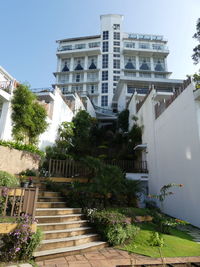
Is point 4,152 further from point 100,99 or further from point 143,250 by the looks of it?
point 100,99

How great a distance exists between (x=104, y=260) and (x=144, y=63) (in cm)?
3788

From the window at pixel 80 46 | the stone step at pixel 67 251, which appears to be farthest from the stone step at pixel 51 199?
the window at pixel 80 46

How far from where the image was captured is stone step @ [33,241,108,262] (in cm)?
370

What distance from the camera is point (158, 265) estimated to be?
3.76 m

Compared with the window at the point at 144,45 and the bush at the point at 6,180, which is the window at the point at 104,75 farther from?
the bush at the point at 6,180

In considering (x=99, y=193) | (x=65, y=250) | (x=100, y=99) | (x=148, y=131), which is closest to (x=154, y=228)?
(x=99, y=193)

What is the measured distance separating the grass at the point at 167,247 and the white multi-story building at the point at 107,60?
28.1 meters

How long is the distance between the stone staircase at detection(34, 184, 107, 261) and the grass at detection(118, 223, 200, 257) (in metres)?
0.96

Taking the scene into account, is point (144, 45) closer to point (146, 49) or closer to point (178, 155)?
point (146, 49)

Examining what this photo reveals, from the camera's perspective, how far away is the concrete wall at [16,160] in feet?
24.3

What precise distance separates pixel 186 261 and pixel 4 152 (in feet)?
25.3

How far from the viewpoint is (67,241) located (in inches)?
171

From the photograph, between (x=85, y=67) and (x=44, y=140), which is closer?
(x=44, y=140)

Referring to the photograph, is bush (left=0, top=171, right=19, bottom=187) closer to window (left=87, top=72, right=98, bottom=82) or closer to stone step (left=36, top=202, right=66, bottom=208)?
stone step (left=36, top=202, right=66, bottom=208)
